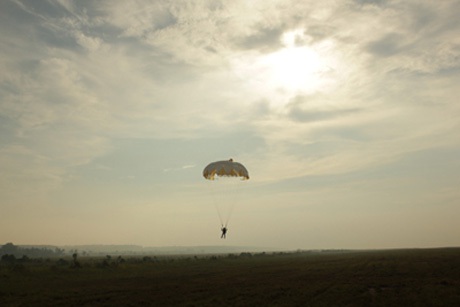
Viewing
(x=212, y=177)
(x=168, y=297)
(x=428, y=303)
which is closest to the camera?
(x=428, y=303)

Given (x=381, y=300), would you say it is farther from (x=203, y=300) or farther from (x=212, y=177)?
(x=212, y=177)

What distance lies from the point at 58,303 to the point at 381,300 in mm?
16971

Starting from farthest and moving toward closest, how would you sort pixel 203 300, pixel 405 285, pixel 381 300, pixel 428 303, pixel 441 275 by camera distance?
pixel 441 275
pixel 405 285
pixel 203 300
pixel 381 300
pixel 428 303

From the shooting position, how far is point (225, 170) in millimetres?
37312

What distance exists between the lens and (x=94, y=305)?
20.8 metres

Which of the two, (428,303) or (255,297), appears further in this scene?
(255,297)

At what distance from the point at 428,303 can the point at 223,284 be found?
14.3m

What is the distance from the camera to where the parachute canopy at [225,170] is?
37344mm

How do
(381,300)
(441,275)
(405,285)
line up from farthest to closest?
(441,275) < (405,285) < (381,300)

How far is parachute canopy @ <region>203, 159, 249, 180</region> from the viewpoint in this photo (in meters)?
37.3

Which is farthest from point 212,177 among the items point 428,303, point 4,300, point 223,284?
point 428,303

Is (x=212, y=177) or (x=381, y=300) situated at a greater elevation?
(x=212, y=177)

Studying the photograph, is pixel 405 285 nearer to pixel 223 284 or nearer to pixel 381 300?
pixel 381 300

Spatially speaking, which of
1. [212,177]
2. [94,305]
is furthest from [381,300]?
[212,177]
